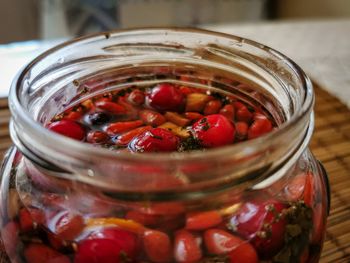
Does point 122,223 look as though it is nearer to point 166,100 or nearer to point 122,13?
point 166,100

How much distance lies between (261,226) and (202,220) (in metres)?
0.04

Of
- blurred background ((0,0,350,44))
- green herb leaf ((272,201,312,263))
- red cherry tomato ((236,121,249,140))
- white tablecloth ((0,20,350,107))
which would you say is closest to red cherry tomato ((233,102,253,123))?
red cherry tomato ((236,121,249,140))

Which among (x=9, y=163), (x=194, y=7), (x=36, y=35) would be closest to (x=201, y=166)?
(x=9, y=163)

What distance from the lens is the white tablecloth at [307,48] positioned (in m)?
0.89

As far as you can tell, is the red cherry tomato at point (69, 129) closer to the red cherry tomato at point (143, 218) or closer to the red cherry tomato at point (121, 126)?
the red cherry tomato at point (121, 126)

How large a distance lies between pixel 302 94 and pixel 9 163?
23 centimetres

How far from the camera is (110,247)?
31cm

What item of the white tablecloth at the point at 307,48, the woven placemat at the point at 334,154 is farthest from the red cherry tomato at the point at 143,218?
the white tablecloth at the point at 307,48

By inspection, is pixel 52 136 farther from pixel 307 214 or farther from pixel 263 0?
pixel 263 0

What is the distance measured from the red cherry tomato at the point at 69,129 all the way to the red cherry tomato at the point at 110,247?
13 cm

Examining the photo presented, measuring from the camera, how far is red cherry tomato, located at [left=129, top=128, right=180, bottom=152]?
0.38 meters

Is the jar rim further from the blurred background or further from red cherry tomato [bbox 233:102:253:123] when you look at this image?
the blurred background

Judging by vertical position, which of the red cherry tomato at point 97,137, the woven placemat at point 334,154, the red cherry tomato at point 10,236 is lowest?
the woven placemat at point 334,154

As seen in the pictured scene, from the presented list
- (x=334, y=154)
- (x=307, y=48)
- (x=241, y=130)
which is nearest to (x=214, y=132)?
(x=241, y=130)
